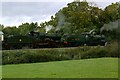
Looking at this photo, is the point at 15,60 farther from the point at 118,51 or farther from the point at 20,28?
the point at 20,28

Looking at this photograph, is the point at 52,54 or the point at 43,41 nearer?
the point at 52,54

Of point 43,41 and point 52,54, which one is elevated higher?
point 43,41

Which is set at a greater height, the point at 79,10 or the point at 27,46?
the point at 79,10

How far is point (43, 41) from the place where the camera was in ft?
105

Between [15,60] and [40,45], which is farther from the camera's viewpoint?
[40,45]

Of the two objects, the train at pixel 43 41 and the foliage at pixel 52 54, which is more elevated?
the train at pixel 43 41

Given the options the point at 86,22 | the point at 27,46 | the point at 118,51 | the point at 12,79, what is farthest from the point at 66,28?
the point at 12,79

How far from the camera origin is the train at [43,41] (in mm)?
30547

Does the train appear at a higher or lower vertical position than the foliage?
higher

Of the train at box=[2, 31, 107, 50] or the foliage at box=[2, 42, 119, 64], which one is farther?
the train at box=[2, 31, 107, 50]

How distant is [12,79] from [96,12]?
135 ft

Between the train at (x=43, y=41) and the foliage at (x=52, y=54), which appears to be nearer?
the foliage at (x=52, y=54)

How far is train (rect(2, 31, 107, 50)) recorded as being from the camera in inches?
1203

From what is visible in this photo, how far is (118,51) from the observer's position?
2289 centimetres
